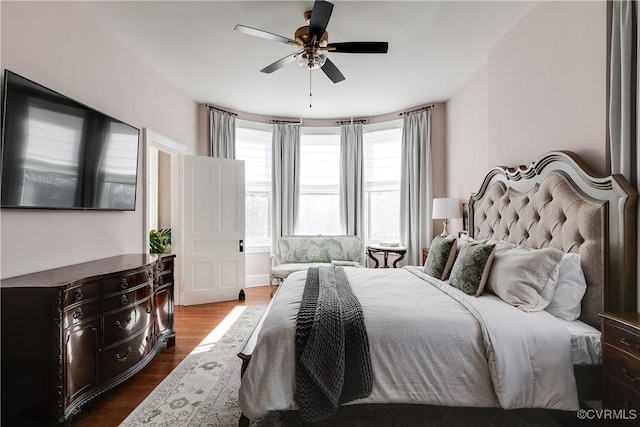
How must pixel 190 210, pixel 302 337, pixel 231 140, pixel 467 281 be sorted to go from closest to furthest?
pixel 302 337 → pixel 467 281 → pixel 190 210 → pixel 231 140

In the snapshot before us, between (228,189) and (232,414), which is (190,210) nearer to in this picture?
(228,189)

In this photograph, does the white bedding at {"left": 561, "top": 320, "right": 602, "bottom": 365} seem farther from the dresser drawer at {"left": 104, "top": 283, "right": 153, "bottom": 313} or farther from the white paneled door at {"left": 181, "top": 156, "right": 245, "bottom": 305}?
the white paneled door at {"left": 181, "top": 156, "right": 245, "bottom": 305}

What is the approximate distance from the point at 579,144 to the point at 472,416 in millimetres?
1964

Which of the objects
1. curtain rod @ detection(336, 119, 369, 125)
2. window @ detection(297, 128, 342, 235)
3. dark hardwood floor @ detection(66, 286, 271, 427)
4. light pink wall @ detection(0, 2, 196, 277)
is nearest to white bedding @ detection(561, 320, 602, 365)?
dark hardwood floor @ detection(66, 286, 271, 427)

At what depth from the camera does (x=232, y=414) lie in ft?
6.37

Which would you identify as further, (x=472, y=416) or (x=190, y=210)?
(x=190, y=210)

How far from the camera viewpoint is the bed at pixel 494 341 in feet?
5.12

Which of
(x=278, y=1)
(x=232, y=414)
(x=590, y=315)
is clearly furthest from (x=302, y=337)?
(x=278, y=1)

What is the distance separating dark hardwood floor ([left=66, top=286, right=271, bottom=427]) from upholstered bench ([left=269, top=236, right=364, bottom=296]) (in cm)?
93

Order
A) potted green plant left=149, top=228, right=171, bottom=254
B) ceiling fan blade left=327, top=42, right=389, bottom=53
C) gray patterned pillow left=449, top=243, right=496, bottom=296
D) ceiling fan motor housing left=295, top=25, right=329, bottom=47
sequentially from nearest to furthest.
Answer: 1. gray patterned pillow left=449, top=243, right=496, bottom=296
2. ceiling fan blade left=327, top=42, right=389, bottom=53
3. ceiling fan motor housing left=295, top=25, right=329, bottom=47
4. potted green plant left=149, top=228, right=171, bottom=254

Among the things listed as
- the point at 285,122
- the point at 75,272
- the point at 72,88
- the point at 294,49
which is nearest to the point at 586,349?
the point at 75,272

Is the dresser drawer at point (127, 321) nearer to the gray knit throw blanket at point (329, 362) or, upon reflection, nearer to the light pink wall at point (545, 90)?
the gray knit throw blanket at point (329, 362)

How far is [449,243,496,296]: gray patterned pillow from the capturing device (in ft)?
7.25

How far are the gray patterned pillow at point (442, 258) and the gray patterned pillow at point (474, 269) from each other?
0.28 meters
